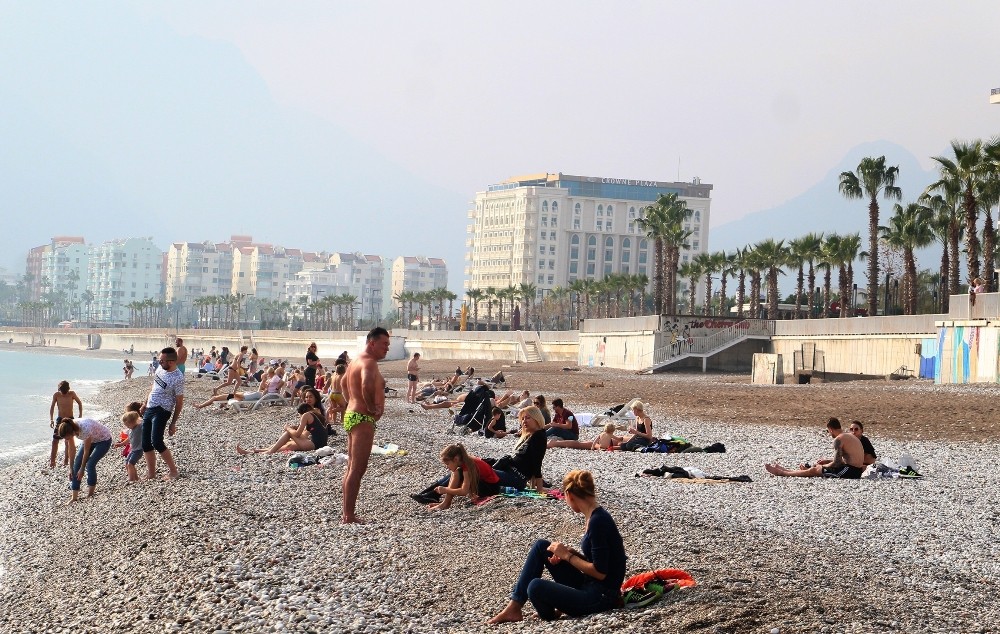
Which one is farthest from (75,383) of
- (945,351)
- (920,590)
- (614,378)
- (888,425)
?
(920,590)

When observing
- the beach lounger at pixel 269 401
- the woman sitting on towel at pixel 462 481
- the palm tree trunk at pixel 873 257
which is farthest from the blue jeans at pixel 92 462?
the palm tree trunk at pixel 873 257

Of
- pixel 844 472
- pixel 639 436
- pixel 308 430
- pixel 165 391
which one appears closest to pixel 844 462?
pixel 844 472

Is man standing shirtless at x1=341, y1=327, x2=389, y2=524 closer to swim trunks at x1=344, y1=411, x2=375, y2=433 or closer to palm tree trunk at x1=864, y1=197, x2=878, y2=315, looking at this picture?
swim trunks at x1=344, y1=411, x2=375, y2=433

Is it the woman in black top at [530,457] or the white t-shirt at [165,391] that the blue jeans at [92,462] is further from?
the woman in black top at [530,457]

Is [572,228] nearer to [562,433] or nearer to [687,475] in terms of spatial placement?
[562,433]

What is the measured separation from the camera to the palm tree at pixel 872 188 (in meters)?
49.1

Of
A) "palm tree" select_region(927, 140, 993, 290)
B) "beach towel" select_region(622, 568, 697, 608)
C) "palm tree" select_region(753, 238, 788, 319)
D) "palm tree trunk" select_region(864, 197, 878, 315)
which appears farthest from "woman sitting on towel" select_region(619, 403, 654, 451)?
"palm tree" select_region(753, 238, 788, 319)

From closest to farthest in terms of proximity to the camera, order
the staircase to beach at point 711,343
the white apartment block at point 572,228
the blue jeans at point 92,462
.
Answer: the blue jeans at point 92,462, the staircase to beach at point 711,343, the white apartment block at point 572,228

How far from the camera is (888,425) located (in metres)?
20.8

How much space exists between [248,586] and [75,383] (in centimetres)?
6367

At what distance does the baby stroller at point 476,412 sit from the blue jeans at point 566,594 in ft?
42.4

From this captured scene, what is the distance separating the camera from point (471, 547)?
9.17 m

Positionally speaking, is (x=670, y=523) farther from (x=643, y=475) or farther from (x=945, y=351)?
(x=945, y=351)

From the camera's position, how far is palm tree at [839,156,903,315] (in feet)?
161
